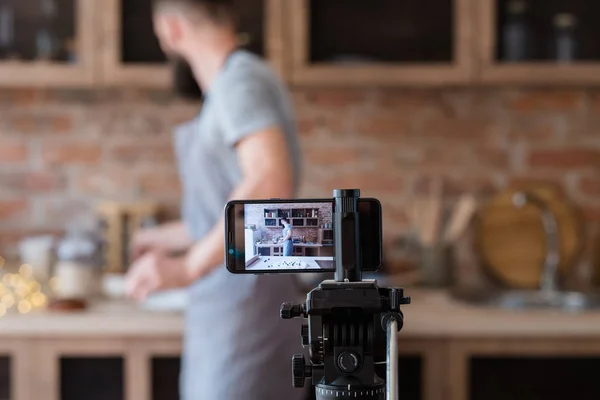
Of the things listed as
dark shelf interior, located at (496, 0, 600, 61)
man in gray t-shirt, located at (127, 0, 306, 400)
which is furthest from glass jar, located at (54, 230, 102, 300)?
dark shelf interior, located at (496, 0, 600, 61)

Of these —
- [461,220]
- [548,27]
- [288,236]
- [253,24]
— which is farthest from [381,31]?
[288,236]

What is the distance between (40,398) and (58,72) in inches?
37.2

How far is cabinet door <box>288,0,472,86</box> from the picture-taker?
7.94 feet

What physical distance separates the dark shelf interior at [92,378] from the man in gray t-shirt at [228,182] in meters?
0.36

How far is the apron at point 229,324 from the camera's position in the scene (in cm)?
170

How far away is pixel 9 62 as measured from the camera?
244 centimetres

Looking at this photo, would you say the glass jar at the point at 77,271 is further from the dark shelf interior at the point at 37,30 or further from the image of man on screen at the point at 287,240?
the image of man on screen at the point at 287,240

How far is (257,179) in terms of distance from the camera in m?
1.52

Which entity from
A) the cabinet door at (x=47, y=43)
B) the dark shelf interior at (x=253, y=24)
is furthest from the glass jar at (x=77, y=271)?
the dark shelf interior at (x=253, y=24)

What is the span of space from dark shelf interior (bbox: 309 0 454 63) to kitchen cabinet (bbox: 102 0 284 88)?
0.14 m

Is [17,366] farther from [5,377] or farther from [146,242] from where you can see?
[146,242]

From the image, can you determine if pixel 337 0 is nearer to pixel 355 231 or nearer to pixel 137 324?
pixel 137 324

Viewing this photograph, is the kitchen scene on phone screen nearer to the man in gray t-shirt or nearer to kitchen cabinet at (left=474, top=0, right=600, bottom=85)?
the man in gray t-shirt

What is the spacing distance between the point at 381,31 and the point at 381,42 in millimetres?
35
